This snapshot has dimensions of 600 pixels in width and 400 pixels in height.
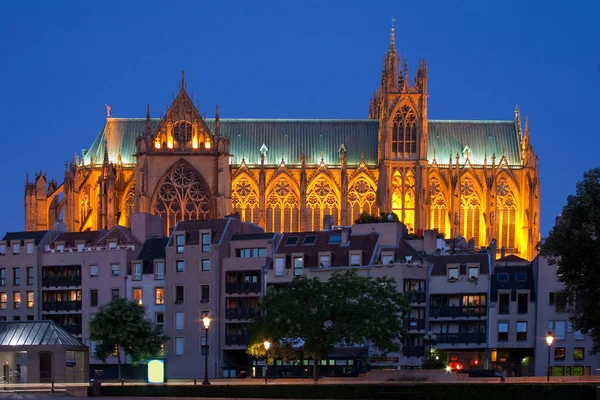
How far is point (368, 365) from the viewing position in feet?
364

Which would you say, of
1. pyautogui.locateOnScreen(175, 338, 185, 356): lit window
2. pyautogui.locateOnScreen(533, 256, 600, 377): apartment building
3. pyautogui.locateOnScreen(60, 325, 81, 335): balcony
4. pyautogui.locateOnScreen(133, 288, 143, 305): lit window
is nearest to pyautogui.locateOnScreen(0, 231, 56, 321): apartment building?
pyautogui.locateOnScreen(60, 325, 81, 335): balcony

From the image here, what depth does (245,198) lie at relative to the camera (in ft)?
555

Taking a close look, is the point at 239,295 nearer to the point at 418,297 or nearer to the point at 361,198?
the point at 418,297

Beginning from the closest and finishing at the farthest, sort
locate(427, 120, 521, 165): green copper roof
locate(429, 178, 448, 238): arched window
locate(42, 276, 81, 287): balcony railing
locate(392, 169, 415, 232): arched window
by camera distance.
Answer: locate(42, 276, 81, 287): balcony railing
locate(392, 169, 415, 232): arched window
locate(429, 178, 448, 238): arched window
locate(427, 120, 521, 165): green copper roof

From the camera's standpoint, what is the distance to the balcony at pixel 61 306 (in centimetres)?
12750

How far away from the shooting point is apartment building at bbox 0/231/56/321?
425ft

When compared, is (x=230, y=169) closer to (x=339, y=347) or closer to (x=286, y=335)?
(x=339, y=347)

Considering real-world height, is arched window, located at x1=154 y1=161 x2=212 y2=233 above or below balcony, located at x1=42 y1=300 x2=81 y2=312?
above

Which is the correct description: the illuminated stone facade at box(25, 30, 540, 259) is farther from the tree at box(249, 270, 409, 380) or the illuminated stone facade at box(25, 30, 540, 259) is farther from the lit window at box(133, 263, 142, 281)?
the tree at box(249, 270, 409, 380)

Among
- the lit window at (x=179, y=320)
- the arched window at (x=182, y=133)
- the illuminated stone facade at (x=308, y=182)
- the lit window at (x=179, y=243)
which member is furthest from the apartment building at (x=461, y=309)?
the arched window at (x=182, y=133)

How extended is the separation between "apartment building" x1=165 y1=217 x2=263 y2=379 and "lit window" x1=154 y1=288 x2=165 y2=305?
1363mm

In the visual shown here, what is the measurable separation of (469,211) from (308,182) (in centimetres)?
1761

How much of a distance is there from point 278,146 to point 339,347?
66.9 m

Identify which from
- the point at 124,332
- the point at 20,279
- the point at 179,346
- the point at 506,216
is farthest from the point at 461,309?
the point at 506,216
